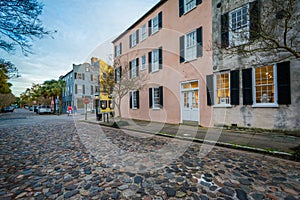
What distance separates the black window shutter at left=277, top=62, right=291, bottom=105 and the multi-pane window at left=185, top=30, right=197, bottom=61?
440 cm

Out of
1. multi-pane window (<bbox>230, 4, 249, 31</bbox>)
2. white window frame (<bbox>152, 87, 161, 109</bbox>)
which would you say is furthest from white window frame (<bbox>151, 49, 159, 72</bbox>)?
multi-pane window (<bbox>230, 4, 249, 31</bbox>)

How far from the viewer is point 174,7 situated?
34.9ft

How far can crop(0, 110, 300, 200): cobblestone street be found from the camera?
2.52 m

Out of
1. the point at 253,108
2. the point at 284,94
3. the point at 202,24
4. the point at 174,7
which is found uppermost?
the point at 174,7

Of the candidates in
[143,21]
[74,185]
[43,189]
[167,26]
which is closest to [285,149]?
[74,185]

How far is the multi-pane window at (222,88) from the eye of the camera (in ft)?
26.3

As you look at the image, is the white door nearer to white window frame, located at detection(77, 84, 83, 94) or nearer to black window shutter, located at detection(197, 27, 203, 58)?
black window shutter, located at detection(197, 27, 203, 58)

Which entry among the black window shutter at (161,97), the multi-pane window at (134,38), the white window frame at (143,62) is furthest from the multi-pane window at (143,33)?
the black window shutter at (161,97)

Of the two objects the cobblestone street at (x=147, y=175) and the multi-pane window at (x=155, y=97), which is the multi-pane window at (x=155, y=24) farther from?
the cobblestone street at (x=147, y=175)

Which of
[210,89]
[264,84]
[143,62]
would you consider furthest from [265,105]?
[143,62]

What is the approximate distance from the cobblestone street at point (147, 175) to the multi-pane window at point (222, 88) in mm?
4037

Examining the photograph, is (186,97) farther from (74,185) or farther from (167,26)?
(74,185)

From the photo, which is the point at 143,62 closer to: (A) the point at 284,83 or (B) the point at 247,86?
(B) the point at 247,86

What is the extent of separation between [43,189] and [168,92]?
922 centimetres
